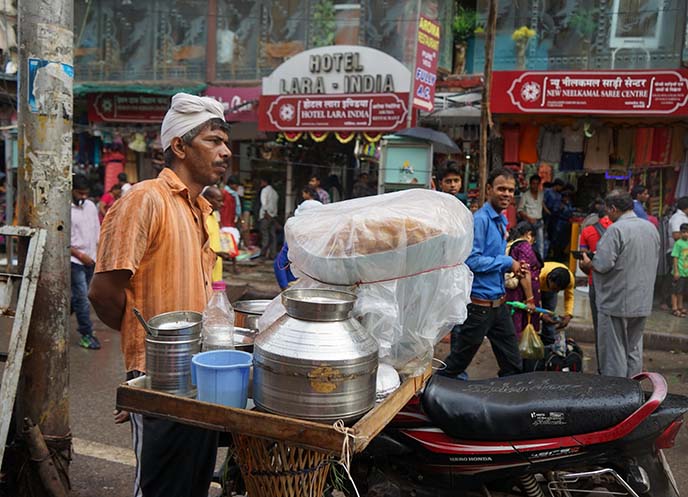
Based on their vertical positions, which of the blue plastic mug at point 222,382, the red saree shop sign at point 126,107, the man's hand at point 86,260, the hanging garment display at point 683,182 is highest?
the red saree shop sign at point 126,107

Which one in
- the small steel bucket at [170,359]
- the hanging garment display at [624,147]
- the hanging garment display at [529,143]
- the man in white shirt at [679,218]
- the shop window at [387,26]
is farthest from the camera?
the shop window at [387,26]

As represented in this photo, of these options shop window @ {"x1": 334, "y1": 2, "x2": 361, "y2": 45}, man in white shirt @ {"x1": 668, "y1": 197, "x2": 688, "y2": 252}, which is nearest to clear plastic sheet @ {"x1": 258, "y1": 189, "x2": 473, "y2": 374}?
man in white shirt @ {"x1": 668, "y1": 197, "x2": 688, "y2": 252}

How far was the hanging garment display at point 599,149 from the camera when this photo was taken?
33.1ft

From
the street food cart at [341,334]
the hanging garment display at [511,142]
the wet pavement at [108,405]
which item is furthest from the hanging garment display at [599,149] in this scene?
the street food cart at [341,334]

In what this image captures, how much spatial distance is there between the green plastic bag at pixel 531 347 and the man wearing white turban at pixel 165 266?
324cm

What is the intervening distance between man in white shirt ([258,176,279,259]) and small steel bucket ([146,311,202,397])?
35.4 ft

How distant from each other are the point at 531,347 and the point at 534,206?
19.8ft

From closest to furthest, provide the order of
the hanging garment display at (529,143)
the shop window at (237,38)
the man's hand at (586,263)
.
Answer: the man's hand at (586,263)
the hanging garment display at (529,143)
the shop window at (237,38)

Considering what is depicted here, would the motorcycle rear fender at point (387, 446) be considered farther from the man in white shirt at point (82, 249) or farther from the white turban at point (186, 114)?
the man in white shirt at point (82, 249)

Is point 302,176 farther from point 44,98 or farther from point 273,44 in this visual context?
point 44,98

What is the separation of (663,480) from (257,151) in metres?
11.8

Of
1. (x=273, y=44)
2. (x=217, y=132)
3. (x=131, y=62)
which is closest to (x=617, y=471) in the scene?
(x=217, y=132)

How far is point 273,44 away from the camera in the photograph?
13.1 m

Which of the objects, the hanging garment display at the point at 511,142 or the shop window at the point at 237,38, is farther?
the shop window at the point at 237,38
